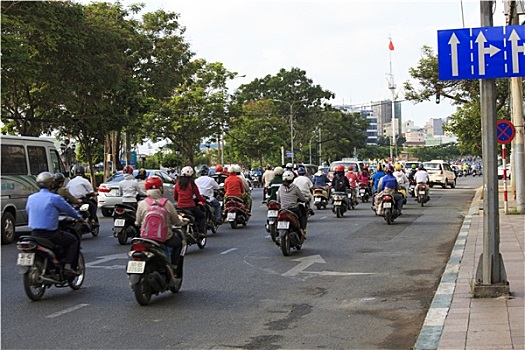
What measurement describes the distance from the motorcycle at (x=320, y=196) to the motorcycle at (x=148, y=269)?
56.7ft

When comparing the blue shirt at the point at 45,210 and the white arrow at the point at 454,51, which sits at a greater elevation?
the white arrow at the point at 454,51

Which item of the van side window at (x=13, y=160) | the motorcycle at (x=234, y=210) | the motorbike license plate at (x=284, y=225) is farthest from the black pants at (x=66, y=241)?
the motorcycle at (x=234, y=210)

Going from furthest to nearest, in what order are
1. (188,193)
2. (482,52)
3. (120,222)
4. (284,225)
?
(120,222)
(188,193)
(284,225)
(482,52)

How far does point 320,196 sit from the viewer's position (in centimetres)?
2641

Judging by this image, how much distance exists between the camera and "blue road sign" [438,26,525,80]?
8352mm

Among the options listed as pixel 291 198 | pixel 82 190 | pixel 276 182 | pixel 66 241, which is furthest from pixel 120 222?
pixel 66 241

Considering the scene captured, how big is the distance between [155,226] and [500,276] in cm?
446

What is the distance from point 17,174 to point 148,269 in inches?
377

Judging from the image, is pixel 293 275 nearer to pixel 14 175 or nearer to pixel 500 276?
pixel 500 276

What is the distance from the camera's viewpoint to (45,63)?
1115 inches

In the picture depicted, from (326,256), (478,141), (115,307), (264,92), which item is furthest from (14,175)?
(264,92)

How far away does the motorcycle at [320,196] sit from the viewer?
86.2 ft

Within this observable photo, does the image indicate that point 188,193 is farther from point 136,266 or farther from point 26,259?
point 136,266

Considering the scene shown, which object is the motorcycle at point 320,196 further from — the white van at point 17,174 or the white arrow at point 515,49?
the white arrow at point 515,49
